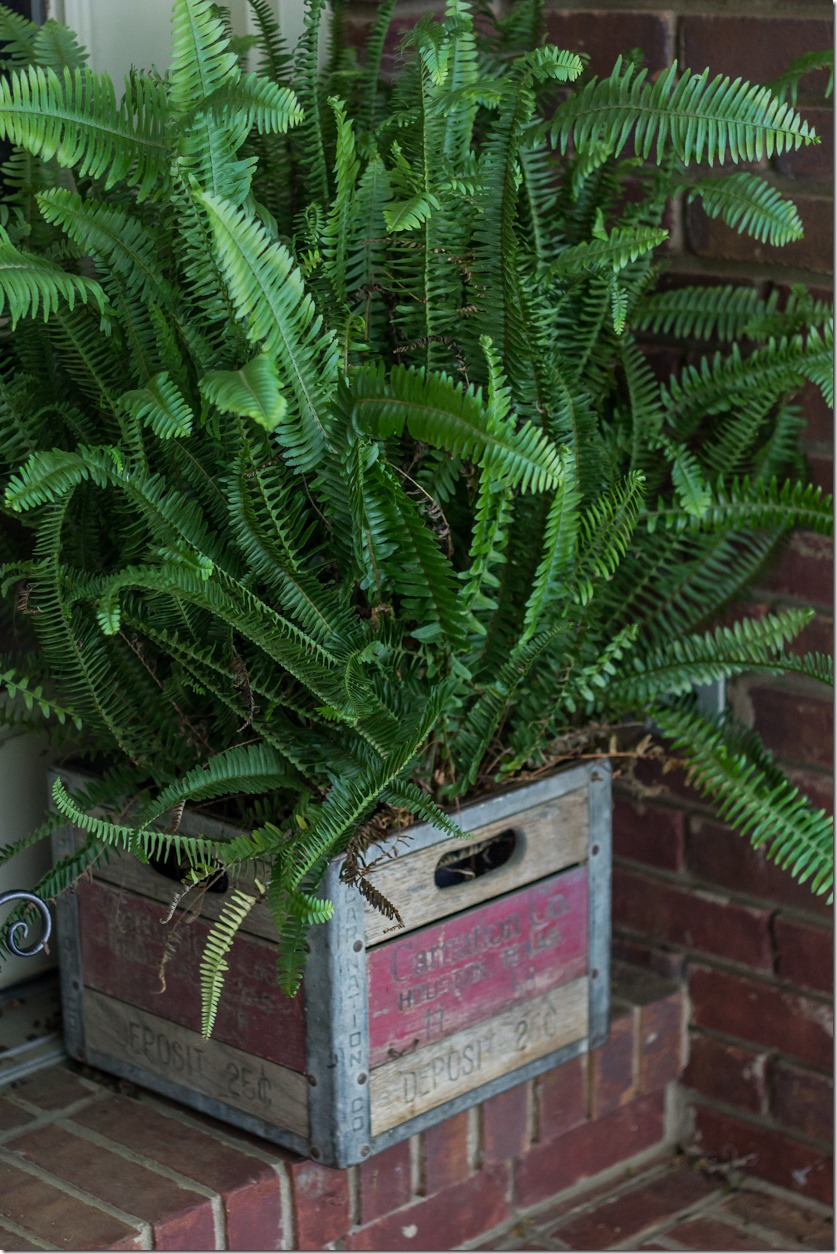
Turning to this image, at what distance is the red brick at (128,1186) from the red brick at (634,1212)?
0.48 meters

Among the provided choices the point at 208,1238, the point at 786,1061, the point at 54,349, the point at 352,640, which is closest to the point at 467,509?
the point at 352,640

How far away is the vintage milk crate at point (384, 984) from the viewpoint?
139 cm

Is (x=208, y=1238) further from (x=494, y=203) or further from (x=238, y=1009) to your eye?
(x=494, y=203)

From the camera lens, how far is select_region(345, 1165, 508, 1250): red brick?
1.55 metres

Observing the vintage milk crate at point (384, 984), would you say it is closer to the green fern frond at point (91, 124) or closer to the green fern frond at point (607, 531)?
the green fern frond at point (607, 531)

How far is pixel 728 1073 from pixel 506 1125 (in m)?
0.34

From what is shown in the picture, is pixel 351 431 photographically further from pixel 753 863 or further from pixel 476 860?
pixel 753 863

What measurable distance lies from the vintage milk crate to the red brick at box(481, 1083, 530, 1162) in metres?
0.07

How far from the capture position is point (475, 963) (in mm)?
1490

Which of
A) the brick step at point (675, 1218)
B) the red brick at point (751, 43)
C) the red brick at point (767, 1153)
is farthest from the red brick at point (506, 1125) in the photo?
the red brick at point (751, 43)

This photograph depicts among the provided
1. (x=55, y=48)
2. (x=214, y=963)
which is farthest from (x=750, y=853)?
(x=55, y=48)

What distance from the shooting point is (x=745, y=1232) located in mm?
1715

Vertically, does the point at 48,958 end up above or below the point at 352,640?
below

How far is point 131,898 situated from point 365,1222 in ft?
1.31
